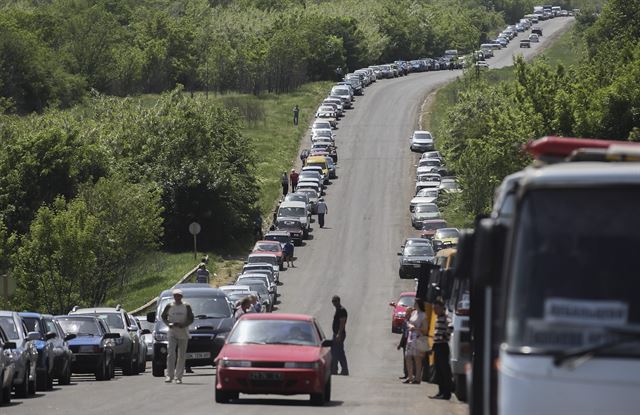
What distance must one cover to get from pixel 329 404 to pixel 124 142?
65.2m

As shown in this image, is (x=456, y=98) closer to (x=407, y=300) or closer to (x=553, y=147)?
(x=407, y=300)

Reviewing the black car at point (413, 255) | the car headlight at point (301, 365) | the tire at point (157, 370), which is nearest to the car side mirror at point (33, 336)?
the car headlight at point (301, 365)

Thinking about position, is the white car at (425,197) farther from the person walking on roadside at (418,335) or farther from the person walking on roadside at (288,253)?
the person walking on roadside at (418,335)

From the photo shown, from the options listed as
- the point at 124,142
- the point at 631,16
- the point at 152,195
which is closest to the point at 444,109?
the point at 631,16

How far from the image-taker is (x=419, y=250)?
66.1 metres

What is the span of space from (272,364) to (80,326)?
11765mm

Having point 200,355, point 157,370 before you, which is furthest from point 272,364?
point 157,370

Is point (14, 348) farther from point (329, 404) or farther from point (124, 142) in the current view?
point (124, 142)

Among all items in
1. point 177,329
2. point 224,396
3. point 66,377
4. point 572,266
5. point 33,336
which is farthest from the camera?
point 66,377

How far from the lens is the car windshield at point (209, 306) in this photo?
104 feet

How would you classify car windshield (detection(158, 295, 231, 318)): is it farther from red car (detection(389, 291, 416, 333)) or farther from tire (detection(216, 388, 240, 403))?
red car (detection(389, 291, 416, 333))

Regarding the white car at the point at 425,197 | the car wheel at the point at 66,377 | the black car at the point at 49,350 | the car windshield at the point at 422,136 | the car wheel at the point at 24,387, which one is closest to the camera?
the car wheel at the point at 24,387

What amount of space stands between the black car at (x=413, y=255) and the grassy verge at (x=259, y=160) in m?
7.77

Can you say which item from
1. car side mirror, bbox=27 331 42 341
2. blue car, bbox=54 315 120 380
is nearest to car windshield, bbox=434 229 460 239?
blue car, bbox=54 315 120 380
